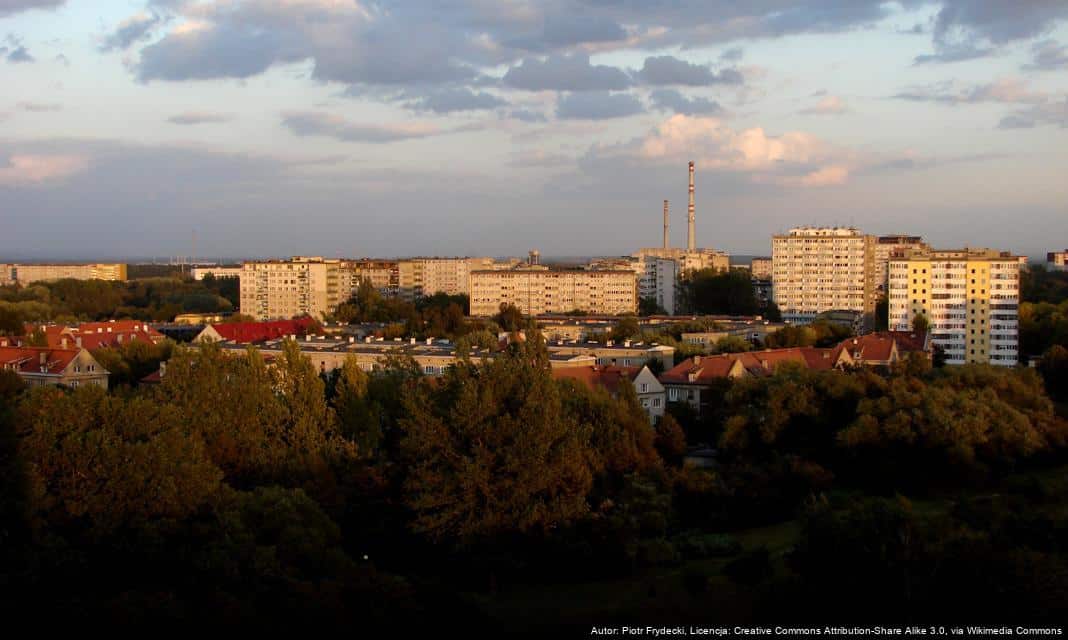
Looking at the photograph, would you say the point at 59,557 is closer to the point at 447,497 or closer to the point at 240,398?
the point at 447,497

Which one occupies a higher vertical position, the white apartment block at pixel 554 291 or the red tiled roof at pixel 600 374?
the white apartment block at pixel 554 291

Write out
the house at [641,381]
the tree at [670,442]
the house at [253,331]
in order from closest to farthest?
the tree at [670,442]
the house at [641,381]
the house at [253,331]

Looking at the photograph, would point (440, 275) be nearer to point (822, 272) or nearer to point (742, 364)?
point (822, 272)

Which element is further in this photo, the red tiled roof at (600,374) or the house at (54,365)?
the house at (54,365)

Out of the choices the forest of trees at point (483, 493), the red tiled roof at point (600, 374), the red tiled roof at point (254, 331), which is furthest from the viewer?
the red tiled roof at point (254, 331)

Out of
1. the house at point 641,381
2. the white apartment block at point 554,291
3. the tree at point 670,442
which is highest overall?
the white apartment block at point 554,291

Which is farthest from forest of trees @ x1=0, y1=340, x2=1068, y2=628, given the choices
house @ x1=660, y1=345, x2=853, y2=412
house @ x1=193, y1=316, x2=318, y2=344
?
house @ x1=193, y1=316, x2=318, y2=344

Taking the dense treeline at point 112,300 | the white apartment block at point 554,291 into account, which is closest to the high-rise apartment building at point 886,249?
the white apartment block at point 554,291

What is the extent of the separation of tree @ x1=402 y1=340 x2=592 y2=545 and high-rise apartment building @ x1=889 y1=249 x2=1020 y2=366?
3891 cm

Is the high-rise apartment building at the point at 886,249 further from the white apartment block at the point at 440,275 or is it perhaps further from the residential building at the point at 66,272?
the residential building at the point at 66,272

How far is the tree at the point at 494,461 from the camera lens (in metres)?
23.8

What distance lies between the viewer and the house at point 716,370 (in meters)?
41.6

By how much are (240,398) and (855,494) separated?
13722 mm

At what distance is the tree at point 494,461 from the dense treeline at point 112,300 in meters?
63.1
